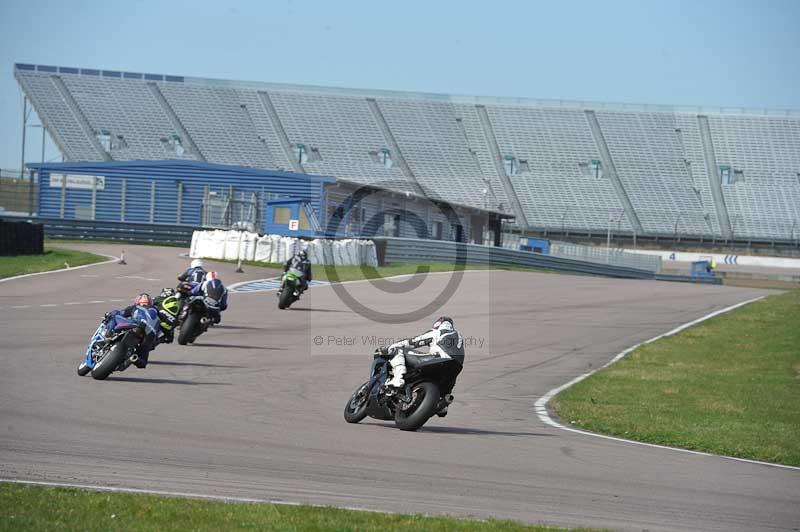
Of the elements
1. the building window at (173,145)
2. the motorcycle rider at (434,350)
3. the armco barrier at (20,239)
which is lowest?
the motorcycle rider at (434,350)

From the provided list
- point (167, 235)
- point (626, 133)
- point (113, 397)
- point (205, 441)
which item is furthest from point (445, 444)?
point (626, 133)

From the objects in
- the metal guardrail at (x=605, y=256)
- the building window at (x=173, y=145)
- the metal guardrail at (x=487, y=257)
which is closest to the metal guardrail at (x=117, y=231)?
the metal guardrail at (x=487, y=257)

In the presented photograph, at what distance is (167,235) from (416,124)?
34.0 meters

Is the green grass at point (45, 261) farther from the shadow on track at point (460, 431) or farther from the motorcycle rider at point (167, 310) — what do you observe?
the shadow on track at point (460, 431)

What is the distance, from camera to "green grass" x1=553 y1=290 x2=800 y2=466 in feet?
41.8

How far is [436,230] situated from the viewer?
60.9 metres

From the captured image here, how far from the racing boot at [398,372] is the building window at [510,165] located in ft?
214

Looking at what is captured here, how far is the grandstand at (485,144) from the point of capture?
235ft

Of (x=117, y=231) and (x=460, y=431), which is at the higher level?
(x=117, y=231)

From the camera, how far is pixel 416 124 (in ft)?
255

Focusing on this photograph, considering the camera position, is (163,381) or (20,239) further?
(20,239)

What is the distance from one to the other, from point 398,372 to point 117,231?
37.8 metres

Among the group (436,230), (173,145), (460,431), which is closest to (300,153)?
(173,145)

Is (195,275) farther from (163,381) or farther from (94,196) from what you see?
(94,196)
